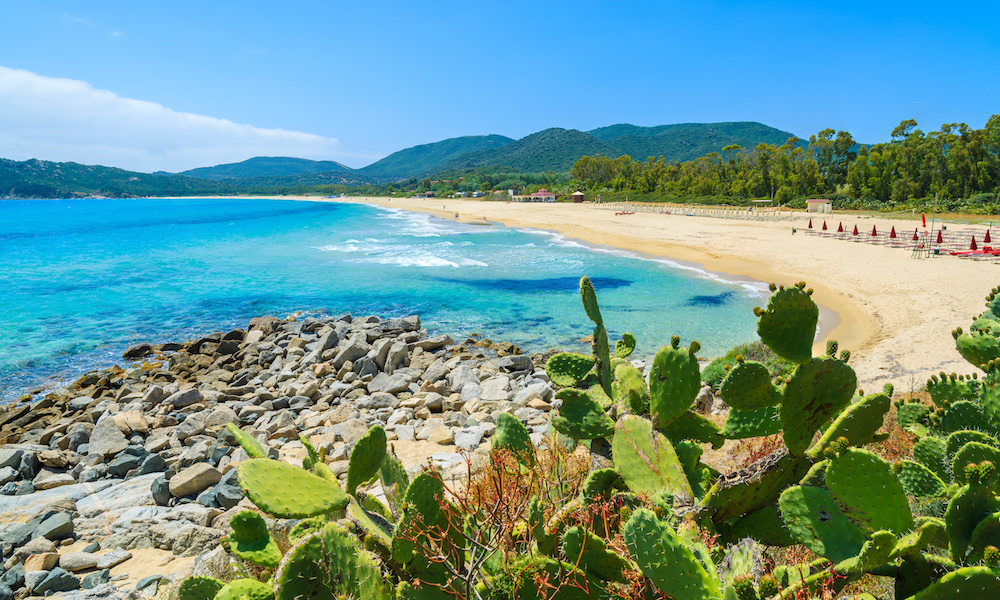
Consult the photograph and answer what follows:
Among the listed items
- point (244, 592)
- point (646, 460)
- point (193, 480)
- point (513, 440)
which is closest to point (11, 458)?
point (193, 480)

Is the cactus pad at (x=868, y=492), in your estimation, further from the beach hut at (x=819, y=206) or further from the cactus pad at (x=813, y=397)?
the beach hut at (x=819, y=206)

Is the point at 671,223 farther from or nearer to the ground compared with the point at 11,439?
farther from the ground

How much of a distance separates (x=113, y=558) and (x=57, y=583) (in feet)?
1.23

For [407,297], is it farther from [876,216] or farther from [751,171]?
[751,171]

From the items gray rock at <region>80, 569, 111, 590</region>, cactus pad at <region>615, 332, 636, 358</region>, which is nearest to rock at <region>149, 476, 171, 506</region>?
gray rock at <region>80, 569, 111, 590</region>

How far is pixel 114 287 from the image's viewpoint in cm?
2373

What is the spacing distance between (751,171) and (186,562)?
75528 mm

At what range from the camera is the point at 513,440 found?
3275 millimetres

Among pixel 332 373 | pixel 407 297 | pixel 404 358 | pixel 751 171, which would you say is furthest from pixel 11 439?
pixel 751 171

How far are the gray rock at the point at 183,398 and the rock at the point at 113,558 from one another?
534 centimetres

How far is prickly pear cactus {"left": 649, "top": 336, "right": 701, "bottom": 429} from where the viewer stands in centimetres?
254

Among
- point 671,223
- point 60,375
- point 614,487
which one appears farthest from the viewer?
point 671,223

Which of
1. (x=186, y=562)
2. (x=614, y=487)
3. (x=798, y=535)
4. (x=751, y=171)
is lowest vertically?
(x=186, y=562)

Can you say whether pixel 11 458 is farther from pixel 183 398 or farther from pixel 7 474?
pixel 183 398
